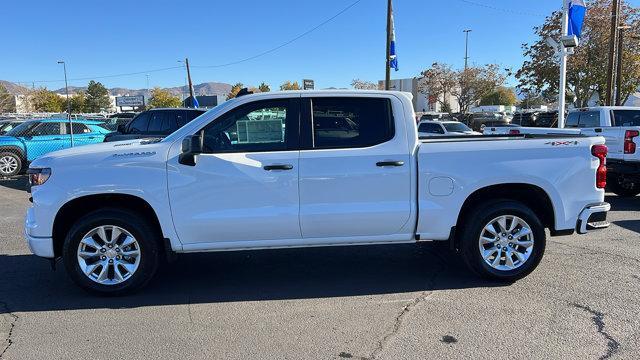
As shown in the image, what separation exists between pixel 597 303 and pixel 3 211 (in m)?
9.56

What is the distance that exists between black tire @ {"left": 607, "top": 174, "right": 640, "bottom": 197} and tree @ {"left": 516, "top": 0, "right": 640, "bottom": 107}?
21175 millimetres

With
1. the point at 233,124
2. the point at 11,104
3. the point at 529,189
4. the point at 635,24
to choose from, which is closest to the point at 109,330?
the point at 233,124

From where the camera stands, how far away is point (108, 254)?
4824mm

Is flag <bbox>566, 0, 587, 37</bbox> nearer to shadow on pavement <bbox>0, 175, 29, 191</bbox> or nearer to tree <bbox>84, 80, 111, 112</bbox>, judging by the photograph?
shadow on pavement <bbox>0, 175, 29, 191</bbox>

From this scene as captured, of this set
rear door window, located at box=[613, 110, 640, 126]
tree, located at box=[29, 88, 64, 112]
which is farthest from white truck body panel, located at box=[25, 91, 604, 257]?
tree, located at box=[29, 88, 64, 112]

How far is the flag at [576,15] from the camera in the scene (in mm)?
13414

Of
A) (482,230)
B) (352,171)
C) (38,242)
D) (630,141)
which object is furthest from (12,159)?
(630,141)

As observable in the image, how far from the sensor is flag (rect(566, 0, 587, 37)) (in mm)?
13414

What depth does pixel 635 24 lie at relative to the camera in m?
30.6

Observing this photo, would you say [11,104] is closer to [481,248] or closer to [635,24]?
[635,24]

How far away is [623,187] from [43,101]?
289 feet

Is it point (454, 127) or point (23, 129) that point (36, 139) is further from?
point (454, 127)

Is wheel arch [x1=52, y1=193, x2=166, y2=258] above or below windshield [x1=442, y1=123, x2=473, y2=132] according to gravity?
below

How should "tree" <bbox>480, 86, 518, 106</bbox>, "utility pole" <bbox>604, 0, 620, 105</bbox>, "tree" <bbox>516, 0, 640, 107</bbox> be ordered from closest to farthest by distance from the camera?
"utility pole" <bbox>604, 0, 620, 105</bbox> → "tree" <bbox>516, 0, 640, 107</bbox> → "tree" <bbox>480, 86, 518, 106</bbox>
